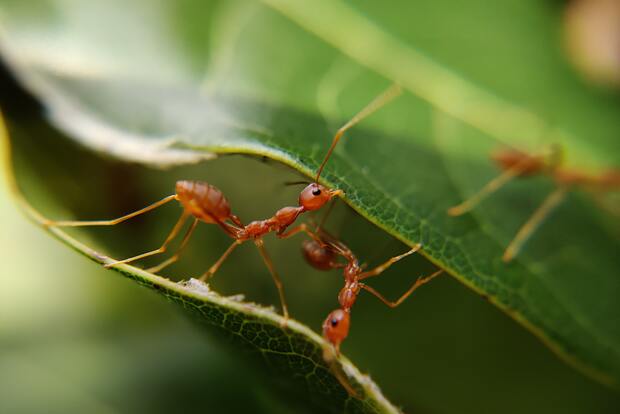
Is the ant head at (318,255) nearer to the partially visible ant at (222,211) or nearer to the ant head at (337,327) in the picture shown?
the partially visible ant at (222,211)

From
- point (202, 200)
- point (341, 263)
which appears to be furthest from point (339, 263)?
point (202, 200)

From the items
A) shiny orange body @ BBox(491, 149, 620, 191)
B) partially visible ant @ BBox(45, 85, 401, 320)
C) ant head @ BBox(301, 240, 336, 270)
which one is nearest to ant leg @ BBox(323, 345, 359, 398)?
partially visible ant @ BBox(45, 85, 401, 320)

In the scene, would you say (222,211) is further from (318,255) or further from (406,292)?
(406,292)

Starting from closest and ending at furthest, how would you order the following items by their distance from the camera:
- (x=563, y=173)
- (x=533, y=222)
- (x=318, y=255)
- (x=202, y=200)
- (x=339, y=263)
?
(x=202, y=200)
(x=318, y=255)
(x=339, y=263)
(x=533, y=222)
(x=563, y=173)

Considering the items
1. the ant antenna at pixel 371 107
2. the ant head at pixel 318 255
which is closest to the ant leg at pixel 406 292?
the ant head at pixel 318 255

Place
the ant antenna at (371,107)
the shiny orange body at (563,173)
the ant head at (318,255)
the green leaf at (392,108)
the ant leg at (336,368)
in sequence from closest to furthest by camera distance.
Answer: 1. the ant leg at (336,368)
2. the green leaf at (392,108)
3. the ant antenna at (371,107)
4. the ant head at (318,255)
5. the shiny orange body at (563,173)

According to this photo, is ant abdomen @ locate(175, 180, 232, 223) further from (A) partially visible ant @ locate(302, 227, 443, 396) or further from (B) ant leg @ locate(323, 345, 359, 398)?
(B) ant leg @ locate(323, 345, 359, 398)

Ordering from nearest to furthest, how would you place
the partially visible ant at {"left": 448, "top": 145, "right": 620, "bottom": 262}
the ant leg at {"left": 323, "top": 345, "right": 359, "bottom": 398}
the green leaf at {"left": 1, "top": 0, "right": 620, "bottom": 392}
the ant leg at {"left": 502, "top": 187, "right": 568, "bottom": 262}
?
the ant leg at {"left": 323, "top": 345, "right": 359, "bottom": 398}, the green leaf at {"left": 1, "top": 0, "right": 620, "bottom": 392}, the ant leg at {"left": 502, "top": 187, "right": 568, "bottom": 262}, the partially visible ant at {"left": 448, "top": 145, "right": 620, "bottom": 262}
